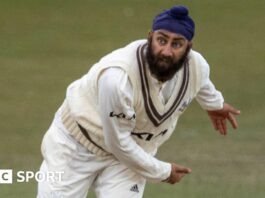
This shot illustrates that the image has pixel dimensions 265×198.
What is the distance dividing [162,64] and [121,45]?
734 centimetres

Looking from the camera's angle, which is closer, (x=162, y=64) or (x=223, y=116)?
(x=162, y=64)

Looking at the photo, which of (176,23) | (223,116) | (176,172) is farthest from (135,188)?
(176,23)

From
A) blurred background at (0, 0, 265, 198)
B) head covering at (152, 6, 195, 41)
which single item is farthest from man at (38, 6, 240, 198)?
blurred background at (0, 0, 265, 198)

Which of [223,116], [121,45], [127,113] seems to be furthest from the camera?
[121,45]

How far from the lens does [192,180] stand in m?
9.18

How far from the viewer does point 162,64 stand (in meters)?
6.28

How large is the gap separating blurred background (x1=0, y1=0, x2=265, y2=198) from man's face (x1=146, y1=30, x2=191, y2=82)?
8.34ft

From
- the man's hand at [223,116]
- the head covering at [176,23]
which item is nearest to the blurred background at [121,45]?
the man's hand at [223,116]

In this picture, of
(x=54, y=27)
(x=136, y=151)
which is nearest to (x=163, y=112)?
(x=136, y=151)

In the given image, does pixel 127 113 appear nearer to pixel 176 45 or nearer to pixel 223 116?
pixel 176 45

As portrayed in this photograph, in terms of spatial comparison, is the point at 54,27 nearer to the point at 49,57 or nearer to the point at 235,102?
the point at 49,57

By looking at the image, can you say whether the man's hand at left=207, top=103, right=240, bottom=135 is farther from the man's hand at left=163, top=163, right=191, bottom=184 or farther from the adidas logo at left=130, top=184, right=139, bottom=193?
the adidas logo at left=130, top=184, right=139, bottom=193

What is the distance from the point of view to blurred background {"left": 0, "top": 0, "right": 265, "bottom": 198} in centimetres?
937

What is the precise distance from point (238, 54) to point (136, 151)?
7002mm
